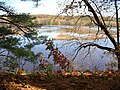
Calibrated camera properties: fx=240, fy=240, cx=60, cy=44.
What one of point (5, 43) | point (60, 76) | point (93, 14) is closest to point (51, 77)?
point (60, 76)

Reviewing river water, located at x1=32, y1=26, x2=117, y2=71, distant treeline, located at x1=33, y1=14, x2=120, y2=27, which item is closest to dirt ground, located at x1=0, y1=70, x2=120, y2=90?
river water, located at x1=32, y1=26, x2=117, y2=71

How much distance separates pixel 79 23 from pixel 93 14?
4.04ft

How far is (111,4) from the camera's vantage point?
402 inches

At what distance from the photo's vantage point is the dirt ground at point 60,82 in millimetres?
4965

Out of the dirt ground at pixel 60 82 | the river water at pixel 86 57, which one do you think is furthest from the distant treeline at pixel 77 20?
the dirt ground at pixel 60 82

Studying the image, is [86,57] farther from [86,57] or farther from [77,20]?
[77,20]

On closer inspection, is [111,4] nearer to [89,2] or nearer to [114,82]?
[89,2]

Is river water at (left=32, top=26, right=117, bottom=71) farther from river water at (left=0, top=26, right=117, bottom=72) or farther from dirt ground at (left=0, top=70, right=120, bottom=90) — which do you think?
dirt ground at (left=0, top=70, right=120, bottom=90)

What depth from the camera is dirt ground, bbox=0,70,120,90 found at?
16.3 feet

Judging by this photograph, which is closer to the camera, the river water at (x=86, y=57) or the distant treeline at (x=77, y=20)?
the river water at (x=86, y=57)

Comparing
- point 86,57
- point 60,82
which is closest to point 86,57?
point 86,57

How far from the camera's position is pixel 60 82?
17.7 ft

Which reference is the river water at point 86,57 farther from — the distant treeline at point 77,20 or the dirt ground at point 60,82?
the dirt ground at point 60,82

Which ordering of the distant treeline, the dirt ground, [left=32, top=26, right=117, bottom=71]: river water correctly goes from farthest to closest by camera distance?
1. the distant treeline
2. [left=32, top=26, right=117, bottom=71]: river water
3. the dirt ground
